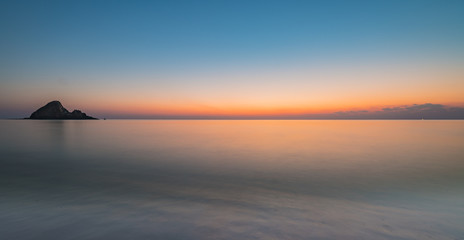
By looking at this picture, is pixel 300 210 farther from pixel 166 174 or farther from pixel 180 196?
pixel 166 174

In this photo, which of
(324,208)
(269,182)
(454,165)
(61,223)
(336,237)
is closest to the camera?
(336,237)

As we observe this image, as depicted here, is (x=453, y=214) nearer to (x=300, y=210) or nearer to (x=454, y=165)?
(x=300, y=210)

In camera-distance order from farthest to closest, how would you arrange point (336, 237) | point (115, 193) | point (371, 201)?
1. point (115, 193)
2. point (371, 201)
3. point (336, 237)

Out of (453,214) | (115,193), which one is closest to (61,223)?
(115,193)

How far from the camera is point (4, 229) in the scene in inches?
227

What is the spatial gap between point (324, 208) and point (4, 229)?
9003 millimetres

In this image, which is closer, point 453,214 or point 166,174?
point 453,214

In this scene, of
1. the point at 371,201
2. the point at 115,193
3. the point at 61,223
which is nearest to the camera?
the point at 61,223

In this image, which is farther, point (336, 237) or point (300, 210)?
point (300, 210)

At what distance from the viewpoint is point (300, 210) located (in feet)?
24.5

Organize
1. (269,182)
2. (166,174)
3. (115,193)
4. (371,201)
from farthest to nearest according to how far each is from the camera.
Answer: (166,174), (269,182), (115,193), (371,201)

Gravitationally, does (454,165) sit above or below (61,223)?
below

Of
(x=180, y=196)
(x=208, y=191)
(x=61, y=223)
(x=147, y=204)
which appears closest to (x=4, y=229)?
(x=61, y=223)

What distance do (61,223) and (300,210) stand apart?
6.89m
